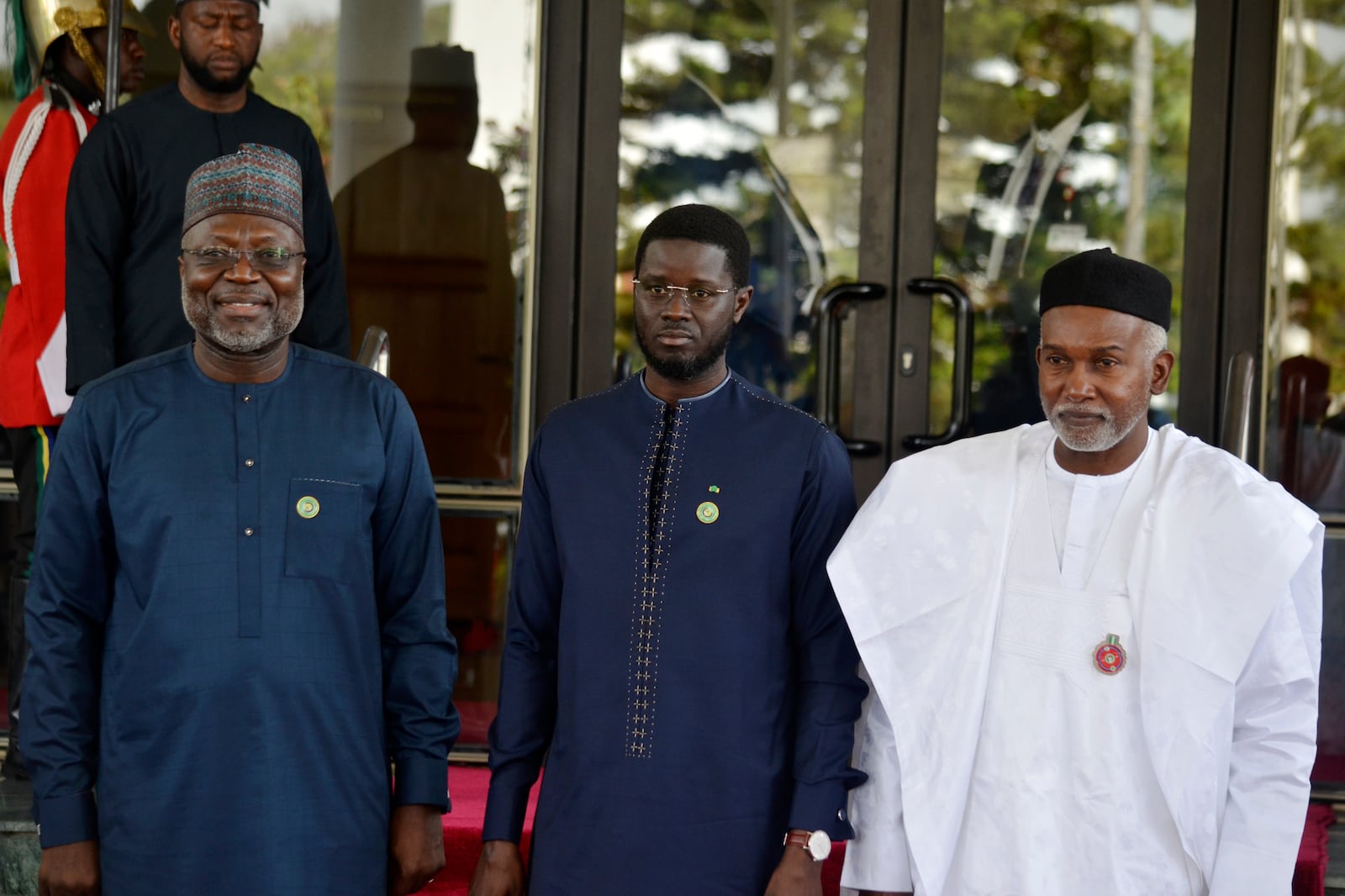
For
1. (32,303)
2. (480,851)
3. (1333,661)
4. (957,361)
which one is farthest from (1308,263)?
(32,303)

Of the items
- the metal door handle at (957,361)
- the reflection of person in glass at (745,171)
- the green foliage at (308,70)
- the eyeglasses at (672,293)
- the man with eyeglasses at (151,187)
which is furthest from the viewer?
the green foliage at (308,70)

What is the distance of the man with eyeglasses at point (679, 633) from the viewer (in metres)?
2.83

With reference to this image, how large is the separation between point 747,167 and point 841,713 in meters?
2.44

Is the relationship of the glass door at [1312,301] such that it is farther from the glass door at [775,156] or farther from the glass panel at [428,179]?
the glass panel at [428,179]

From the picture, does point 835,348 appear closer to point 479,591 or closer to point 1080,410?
point 479,591

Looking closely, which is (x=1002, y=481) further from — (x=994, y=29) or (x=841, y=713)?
(x=994, y=29)

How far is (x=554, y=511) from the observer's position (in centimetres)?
300

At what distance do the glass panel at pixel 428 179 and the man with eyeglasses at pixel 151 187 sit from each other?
1.01m

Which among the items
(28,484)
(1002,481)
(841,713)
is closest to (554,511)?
(841,713)

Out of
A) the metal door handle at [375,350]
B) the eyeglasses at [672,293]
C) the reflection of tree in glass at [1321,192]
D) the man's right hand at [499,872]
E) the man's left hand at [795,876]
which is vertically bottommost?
the man's right hand at [499,872]

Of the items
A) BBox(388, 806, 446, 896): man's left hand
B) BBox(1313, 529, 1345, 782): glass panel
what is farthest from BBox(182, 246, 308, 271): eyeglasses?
BBox(1313, 529, 1345, 782): glass panel

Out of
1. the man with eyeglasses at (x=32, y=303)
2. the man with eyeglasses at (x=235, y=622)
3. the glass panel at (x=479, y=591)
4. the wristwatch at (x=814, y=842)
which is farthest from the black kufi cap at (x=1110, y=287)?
the man with eyeglasses at (x=32, y=303)

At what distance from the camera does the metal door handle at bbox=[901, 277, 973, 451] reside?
15.7ft

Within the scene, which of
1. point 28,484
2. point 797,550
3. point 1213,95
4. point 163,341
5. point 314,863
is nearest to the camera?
point 314,863
